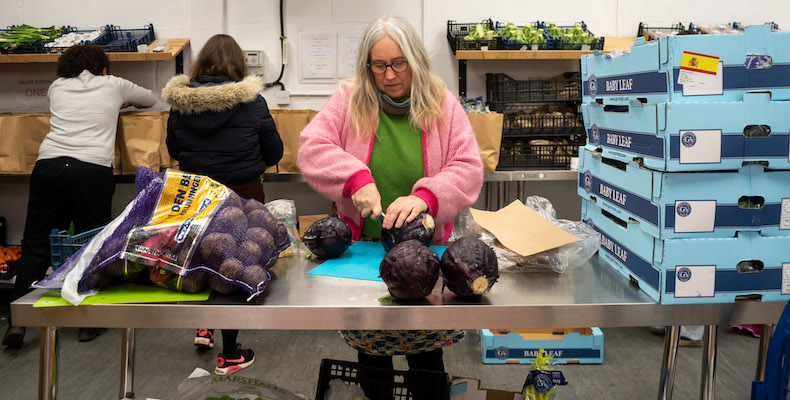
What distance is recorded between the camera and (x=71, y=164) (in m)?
3.39

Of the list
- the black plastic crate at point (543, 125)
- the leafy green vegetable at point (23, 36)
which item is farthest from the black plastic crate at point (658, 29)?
the leafy green vegetable at point (23, 36)

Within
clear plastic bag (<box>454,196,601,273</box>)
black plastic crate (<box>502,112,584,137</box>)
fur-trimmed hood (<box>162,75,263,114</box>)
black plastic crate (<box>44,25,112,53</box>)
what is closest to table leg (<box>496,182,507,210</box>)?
black plastic crate (<box>502,112,584,137</box>)

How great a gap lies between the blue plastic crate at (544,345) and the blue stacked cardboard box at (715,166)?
1928mm

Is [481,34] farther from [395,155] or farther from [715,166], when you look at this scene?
[715,166]

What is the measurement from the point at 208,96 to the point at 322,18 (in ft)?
5.58

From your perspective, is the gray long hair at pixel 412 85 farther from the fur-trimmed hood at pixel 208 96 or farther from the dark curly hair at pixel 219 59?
the dark curly hair at pixel 219 59

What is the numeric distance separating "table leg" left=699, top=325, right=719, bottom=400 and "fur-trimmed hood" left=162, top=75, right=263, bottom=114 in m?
2.31

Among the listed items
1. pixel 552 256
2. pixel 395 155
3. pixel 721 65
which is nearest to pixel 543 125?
pixel 395 155

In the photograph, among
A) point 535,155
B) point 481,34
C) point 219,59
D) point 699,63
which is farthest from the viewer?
point 481,34

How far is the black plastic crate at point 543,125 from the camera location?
12.7ft

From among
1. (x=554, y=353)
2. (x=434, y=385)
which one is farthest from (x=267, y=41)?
(x=434, y=385)

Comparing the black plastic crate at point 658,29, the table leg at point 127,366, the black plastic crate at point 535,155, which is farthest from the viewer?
the black plastic crate at point 658,29

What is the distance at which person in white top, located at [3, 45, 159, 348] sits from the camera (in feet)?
11.1

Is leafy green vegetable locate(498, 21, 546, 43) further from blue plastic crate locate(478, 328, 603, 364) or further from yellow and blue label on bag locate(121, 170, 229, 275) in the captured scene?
yellow and blue label on bag locate(121, 170, 229, 275)
